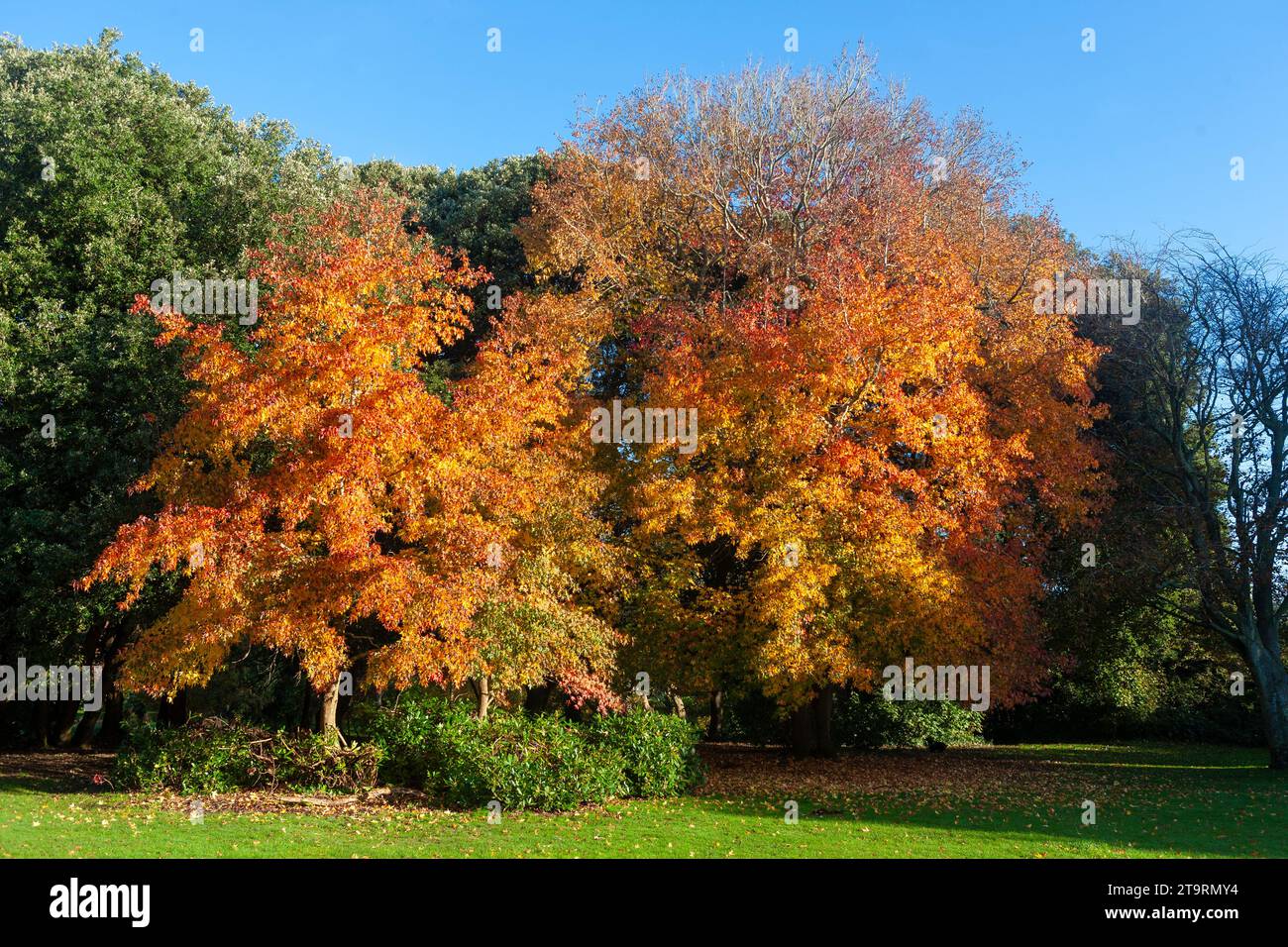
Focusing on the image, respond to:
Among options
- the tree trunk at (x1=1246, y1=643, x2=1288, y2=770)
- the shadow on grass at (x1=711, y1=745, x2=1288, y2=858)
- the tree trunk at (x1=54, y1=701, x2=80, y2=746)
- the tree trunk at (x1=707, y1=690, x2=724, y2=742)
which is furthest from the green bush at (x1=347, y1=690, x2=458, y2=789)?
the tree trunk at (x1=1246, y1=643, x2=1288, y2=770)

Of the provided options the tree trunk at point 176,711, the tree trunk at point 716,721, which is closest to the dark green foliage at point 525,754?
the tree trunk at point 176,711

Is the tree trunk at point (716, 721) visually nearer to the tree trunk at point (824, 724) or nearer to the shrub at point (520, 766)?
the tree trunk at point (824, 724)

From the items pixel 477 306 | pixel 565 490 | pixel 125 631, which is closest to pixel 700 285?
pixel 477 306

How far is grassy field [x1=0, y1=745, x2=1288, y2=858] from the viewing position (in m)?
11.5

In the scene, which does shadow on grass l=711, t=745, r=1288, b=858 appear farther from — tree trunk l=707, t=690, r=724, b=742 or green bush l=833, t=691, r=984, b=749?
tree trunk l=707, t=690, r=724, b=742

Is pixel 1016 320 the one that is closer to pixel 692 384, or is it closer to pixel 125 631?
pixel 692 384

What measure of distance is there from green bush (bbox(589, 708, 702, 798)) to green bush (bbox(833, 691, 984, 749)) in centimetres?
1338

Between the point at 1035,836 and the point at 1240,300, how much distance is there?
1707cm

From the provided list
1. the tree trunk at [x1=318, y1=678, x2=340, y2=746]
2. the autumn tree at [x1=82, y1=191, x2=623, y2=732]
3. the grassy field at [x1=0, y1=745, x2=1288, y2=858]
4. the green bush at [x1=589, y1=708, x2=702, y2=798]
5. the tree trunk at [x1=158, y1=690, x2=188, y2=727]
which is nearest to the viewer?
the grassy field at [x1=0, y1=745, x2=1288, y2=858]

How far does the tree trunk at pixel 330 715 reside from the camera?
16000mm

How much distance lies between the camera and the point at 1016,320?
Result: 78.7ft

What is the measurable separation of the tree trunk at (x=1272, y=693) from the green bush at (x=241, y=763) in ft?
67.9

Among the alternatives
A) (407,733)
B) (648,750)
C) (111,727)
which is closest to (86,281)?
(407,733)

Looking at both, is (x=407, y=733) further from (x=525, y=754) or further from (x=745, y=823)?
(x=745, y=823)
